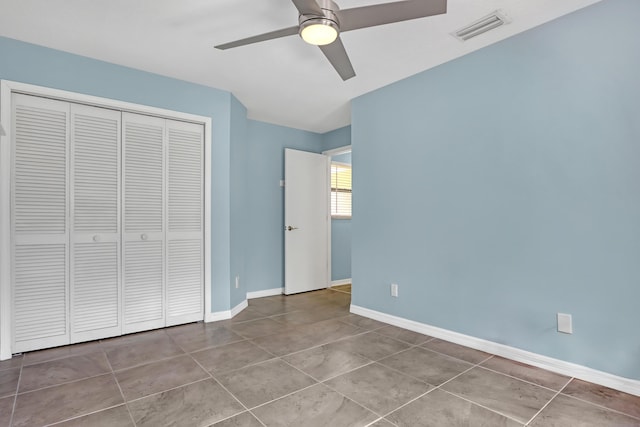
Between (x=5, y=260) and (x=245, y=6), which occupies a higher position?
(x=245, y=6)

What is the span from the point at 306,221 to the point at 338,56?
3.05m

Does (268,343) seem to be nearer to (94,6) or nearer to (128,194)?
(128,194)

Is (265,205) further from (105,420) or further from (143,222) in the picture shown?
(105,420)

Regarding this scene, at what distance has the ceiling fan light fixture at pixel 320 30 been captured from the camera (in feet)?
5.82

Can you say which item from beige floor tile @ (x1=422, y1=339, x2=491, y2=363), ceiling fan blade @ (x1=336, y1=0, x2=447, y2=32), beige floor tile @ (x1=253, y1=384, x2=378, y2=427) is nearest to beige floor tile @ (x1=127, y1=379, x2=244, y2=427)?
beige floor tile @ (x1=253, y1=384, x2=378, y2=427)

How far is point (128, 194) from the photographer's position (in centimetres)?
309

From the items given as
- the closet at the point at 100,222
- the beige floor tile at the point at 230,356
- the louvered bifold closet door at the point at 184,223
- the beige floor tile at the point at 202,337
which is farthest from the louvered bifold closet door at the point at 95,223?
the beige floor tile at the point at 230,356

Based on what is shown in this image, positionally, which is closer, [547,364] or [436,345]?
[547,364]

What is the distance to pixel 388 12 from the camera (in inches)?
67.4

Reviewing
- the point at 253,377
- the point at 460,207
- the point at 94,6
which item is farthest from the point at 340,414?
the point at 94,6

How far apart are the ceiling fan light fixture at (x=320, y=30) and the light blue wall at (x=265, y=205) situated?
2.86 m

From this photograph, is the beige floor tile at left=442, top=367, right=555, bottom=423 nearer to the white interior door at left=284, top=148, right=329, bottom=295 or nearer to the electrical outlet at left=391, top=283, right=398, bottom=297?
the electrical outlet at left=391, top=283, right=398, bottom=297

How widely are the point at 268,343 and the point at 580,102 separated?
2960 millimetres

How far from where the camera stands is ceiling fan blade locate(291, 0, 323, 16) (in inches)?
64.7
